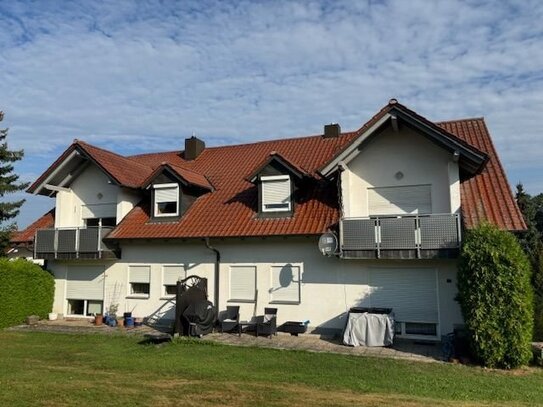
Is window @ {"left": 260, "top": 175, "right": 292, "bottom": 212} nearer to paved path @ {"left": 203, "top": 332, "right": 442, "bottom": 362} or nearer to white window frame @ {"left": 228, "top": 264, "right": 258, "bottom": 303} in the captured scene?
white window frame @ {"left": 228, "top": 264, "right": 258, "bottom": 303}

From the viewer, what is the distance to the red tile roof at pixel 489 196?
1452cm

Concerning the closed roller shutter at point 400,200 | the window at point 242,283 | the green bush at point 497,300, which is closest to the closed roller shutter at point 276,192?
the window at point 242,283

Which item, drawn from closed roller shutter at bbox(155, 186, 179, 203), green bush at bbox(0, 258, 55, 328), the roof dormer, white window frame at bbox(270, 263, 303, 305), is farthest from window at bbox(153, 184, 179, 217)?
green bush at bbox(0, 258, 55, 328)

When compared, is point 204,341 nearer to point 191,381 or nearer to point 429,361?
point 191,381

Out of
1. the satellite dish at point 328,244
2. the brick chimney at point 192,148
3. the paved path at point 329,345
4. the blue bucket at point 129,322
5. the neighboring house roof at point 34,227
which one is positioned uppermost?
the brick chimney at point 192,148

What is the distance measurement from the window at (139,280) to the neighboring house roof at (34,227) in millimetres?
6410

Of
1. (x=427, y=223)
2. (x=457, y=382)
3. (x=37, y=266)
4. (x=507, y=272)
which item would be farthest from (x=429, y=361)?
(x=37, y=266)

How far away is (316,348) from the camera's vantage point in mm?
13719

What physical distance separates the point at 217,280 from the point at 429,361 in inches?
335

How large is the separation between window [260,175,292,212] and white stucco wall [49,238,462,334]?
1512 millimetres

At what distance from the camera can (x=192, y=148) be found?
24.4 m

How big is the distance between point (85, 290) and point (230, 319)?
760cm

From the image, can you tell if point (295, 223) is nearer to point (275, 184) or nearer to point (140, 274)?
point (275, 184)

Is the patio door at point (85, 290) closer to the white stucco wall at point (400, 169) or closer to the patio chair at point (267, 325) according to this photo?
the patio chair at point (267, 325)
